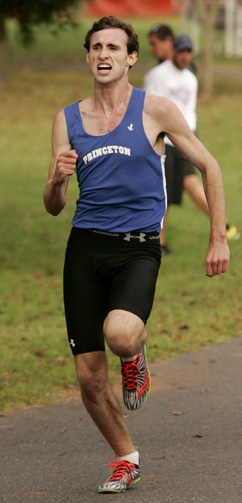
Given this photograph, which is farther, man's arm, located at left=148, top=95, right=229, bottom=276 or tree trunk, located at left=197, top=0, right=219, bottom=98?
tree trunk, located at left=197, top=0, right=219, bottom=98

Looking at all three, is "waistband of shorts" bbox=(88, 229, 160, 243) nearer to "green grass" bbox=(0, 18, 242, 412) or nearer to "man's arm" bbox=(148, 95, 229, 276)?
"man's arm" bbox=(148, 95, 229, 276)

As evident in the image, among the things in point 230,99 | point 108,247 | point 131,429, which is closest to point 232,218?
point 131,429

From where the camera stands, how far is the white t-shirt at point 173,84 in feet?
33.4

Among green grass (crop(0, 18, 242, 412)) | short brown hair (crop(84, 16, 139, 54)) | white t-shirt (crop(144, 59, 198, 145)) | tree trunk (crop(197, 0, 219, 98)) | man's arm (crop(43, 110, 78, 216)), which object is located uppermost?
tree trunk (crop(197, 0, 219, 98))

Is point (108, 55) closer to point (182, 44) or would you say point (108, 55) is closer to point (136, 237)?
point (136, 237)

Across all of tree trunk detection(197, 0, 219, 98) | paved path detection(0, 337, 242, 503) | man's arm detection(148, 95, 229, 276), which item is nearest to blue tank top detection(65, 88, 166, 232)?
man's arm detection(148, 95, 229, 276)

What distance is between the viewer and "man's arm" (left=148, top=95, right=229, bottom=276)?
4699 millimetres

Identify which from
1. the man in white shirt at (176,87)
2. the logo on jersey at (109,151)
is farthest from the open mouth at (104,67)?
the man in white shirt at (176,87)

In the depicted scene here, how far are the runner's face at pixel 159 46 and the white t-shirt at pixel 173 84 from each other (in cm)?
11

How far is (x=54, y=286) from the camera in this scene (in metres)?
10.1

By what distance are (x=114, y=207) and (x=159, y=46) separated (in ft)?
19.5

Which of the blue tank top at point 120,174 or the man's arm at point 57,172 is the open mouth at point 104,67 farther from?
the man's arm at point 57,172

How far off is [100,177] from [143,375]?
3.22 ft

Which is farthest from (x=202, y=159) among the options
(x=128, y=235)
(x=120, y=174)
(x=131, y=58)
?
(x=131, y=58)
